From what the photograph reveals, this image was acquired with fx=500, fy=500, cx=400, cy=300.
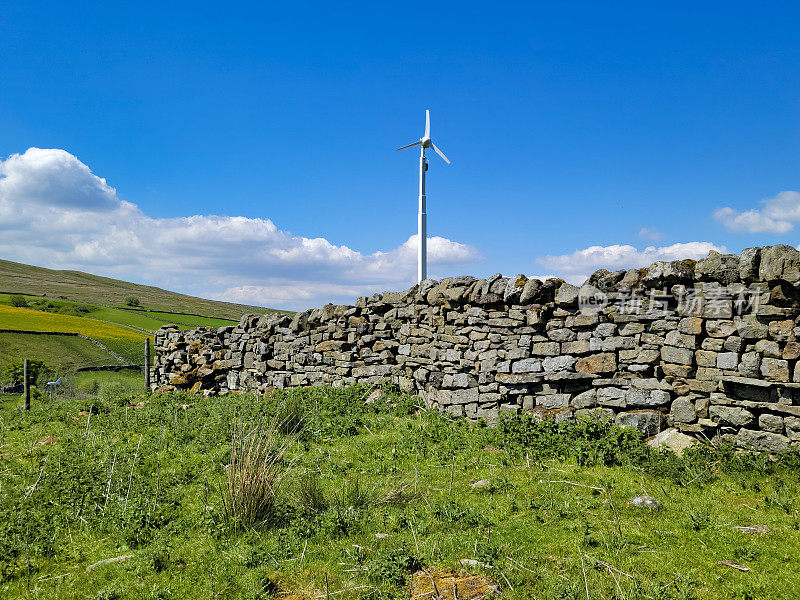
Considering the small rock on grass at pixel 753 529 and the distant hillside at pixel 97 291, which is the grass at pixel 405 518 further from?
the distant hillside at pixel 97 291

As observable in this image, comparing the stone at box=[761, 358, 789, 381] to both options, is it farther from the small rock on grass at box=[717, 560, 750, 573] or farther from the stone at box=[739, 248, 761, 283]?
the small rock on grass at box=[717, 560, 750, 573]

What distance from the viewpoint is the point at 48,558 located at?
17.5 ft

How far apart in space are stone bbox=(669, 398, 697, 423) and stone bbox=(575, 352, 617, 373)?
1.08 metres

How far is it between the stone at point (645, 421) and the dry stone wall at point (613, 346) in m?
0.02

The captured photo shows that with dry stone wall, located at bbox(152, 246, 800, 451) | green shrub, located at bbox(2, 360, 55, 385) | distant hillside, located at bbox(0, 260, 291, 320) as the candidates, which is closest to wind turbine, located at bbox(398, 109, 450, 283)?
dry stone wall, located at bbox(152, 246, 800, 451)

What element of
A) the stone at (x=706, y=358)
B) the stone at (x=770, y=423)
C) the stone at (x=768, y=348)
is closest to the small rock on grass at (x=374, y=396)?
the stone at (x=706, y=358)

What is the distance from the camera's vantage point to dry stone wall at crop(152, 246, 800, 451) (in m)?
7.34

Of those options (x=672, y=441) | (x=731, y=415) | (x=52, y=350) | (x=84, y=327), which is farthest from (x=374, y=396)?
(x=84, y=327)

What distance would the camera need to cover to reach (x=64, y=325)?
4600 centimetres

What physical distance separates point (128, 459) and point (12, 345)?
3749cm

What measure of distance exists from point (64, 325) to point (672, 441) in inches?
2045

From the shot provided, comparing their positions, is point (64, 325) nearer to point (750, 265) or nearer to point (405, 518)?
point (405, 518)

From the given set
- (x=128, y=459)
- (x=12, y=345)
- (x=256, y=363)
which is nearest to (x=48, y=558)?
(x=128, y=459)

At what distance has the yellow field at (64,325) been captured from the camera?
141ft
